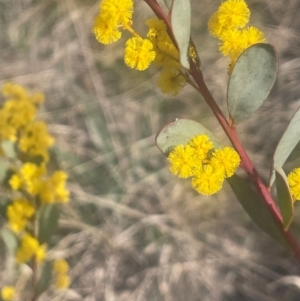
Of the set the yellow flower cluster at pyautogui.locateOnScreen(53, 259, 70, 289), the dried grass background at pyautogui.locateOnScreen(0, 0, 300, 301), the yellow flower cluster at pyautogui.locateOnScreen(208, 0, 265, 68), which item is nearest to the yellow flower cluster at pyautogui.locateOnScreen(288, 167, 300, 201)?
the yellow flower cluster at pyautogui.locateOnScreen(208, 0, 265, 68)

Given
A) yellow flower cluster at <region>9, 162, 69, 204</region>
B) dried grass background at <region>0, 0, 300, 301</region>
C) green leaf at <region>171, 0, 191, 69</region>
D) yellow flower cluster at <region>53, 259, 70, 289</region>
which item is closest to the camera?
green leaf at <region>171, 0, 191, 69</region>

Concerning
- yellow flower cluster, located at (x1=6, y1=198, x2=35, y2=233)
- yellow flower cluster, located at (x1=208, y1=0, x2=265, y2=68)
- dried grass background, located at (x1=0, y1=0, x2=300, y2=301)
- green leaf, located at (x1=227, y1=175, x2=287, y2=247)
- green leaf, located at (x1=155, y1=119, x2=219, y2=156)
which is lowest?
dried grass background, located at (x1=0, y1=0, x2=300, y2=301)

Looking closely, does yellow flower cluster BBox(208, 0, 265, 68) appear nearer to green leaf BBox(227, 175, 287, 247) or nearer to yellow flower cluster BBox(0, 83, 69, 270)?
green leaf BBox(227, 175, 287, 247)

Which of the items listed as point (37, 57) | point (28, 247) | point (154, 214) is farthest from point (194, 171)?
point (37, 57)

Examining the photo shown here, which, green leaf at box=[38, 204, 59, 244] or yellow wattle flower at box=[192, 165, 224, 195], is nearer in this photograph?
yellow wattle flower at box=[192, 165, 224, 195]

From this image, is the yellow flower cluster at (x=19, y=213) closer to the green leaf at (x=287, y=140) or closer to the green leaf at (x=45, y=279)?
the green leaf at (x=45, y=279)

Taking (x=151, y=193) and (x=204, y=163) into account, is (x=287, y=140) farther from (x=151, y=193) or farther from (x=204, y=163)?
(x=151, y=193)

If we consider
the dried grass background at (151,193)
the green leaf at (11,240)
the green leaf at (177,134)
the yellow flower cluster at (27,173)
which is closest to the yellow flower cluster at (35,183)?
the yellow flower cluster at (27,173)
